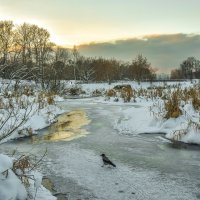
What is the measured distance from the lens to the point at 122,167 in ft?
22.2

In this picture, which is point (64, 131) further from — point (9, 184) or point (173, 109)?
point (9, 184)

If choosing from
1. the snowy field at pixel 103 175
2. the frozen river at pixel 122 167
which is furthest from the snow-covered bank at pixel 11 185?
the frozen river at pixel 122 167

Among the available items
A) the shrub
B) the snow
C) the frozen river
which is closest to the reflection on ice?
the frozen river

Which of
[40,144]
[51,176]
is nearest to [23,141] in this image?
[40,144]

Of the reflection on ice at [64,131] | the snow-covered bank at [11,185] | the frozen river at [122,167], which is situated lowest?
the reflection on ice at [64,131]

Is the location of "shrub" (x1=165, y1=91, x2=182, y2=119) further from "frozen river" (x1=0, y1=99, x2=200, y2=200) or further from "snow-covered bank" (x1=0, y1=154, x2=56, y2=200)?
"snow-covered bank" (x1=0, y1=154, x2=56, y2=200)

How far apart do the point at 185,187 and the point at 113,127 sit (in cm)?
692

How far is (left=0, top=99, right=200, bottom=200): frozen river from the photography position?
17.5ft

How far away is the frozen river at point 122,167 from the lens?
534 centimetres

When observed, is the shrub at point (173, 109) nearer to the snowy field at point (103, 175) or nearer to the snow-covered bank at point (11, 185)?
the snowy field at point (103, 175)

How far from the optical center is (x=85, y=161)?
24.1ft

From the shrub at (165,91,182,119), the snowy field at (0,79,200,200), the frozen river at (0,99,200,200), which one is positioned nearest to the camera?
the snowy field at (0,79,200,200)

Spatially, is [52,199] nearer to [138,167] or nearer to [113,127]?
[138,167]

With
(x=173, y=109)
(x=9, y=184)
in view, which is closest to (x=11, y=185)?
(x=9, y=184)
